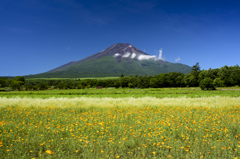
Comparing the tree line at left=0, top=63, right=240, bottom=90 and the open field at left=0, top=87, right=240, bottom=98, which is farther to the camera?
the tree line at left=0, top=63, right=240, bottom=90

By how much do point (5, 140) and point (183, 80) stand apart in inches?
4744

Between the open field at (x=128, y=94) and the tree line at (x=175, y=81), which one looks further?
the tree line at (x=175, y=81)

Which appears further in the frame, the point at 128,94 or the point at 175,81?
the point at 175,81

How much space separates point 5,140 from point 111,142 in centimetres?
463

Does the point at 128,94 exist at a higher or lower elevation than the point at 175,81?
lower

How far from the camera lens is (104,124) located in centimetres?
833

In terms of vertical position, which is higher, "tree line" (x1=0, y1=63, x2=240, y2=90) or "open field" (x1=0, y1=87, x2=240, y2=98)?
"tree line" (x1=0, y1=63, x2=240, y2=90)

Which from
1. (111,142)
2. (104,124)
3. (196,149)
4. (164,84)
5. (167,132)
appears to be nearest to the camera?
(196,149)

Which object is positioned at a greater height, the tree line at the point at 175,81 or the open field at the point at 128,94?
the tree line at the point at 175,81

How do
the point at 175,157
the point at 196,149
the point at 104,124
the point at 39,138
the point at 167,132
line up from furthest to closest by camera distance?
the point at 104,124 → the point at 167,132 → the point at 39,138 → the point at 196,149 → the point at 175,157

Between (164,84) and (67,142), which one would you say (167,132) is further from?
(164,84)

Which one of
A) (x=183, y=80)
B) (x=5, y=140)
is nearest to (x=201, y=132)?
(x=5, y=140)

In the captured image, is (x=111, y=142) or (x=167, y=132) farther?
(x=167, y=132)

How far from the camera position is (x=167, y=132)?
7016 millimetres
